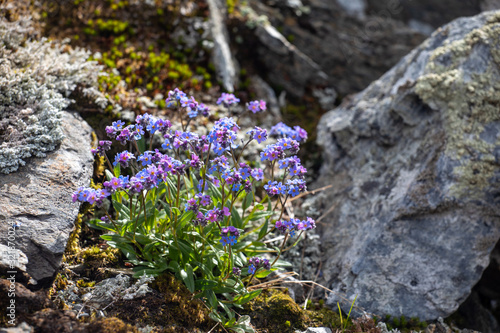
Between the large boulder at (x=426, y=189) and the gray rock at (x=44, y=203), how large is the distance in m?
3.30

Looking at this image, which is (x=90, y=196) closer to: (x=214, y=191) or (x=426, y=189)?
(x=214, y=191)

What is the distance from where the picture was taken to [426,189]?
5.14m

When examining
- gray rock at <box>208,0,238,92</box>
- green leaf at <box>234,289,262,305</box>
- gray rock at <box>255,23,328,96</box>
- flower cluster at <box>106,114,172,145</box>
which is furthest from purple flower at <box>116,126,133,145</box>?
gray rock at <box>255,23,328,96</box>

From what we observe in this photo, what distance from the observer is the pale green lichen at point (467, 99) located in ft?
16.6

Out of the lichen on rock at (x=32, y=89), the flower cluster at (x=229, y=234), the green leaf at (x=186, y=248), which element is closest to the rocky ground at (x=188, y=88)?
the lichen on rock at (x=32, y=89)

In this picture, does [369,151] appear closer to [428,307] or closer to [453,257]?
[453,257]

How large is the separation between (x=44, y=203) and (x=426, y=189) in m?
4.66

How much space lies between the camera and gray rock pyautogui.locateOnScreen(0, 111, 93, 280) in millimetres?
3916

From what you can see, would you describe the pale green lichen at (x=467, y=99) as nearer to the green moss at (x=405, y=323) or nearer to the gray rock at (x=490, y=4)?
the green moss at (x=405, y=323)

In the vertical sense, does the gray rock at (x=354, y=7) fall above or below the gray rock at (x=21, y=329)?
above

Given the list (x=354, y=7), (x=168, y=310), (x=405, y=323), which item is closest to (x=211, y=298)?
(x=168, y=310)

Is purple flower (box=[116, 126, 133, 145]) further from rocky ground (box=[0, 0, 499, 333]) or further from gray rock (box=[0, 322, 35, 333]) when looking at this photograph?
gray rock (box=[0, 322, 35, 333])

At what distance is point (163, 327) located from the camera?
394cm

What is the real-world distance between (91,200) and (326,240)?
341 centimetres
